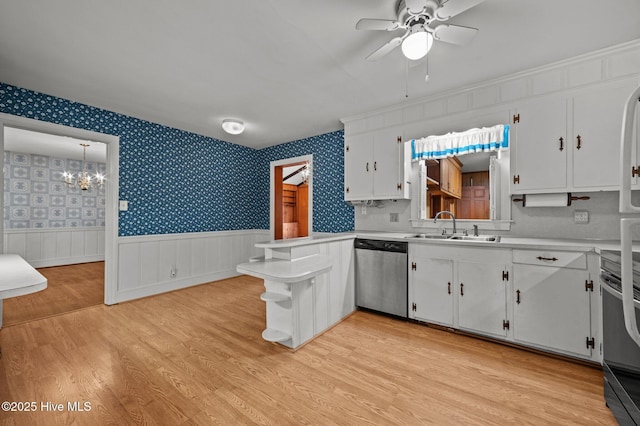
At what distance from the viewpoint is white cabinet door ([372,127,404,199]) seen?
342cm

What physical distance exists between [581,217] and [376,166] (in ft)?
6.88

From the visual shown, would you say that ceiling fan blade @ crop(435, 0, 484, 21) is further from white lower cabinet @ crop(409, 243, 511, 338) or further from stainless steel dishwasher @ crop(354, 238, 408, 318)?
stainless steel dishwasher @ crop(354, 238, 408, 318)

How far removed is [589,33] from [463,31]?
1.16 meters

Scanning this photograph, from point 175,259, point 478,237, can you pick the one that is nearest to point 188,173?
point 175,259

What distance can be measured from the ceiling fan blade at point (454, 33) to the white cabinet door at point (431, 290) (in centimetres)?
184

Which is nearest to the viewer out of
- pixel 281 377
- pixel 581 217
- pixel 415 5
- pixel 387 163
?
→ pixel 415 5

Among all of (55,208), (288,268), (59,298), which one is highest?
(55,208)

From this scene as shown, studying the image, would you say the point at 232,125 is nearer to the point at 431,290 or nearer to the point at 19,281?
the point at 19,281

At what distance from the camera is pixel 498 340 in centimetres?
242

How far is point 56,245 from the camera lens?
604 cm

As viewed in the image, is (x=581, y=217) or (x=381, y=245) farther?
(x=381, y=245)

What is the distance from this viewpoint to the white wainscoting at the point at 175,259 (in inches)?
145

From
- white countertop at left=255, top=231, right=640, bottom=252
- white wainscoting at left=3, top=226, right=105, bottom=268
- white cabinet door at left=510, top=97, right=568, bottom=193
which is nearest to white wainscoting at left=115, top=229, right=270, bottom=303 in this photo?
white countertop at left=255, top=231, right=640, bottom=252

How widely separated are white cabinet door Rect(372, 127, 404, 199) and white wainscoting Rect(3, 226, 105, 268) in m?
6.95
